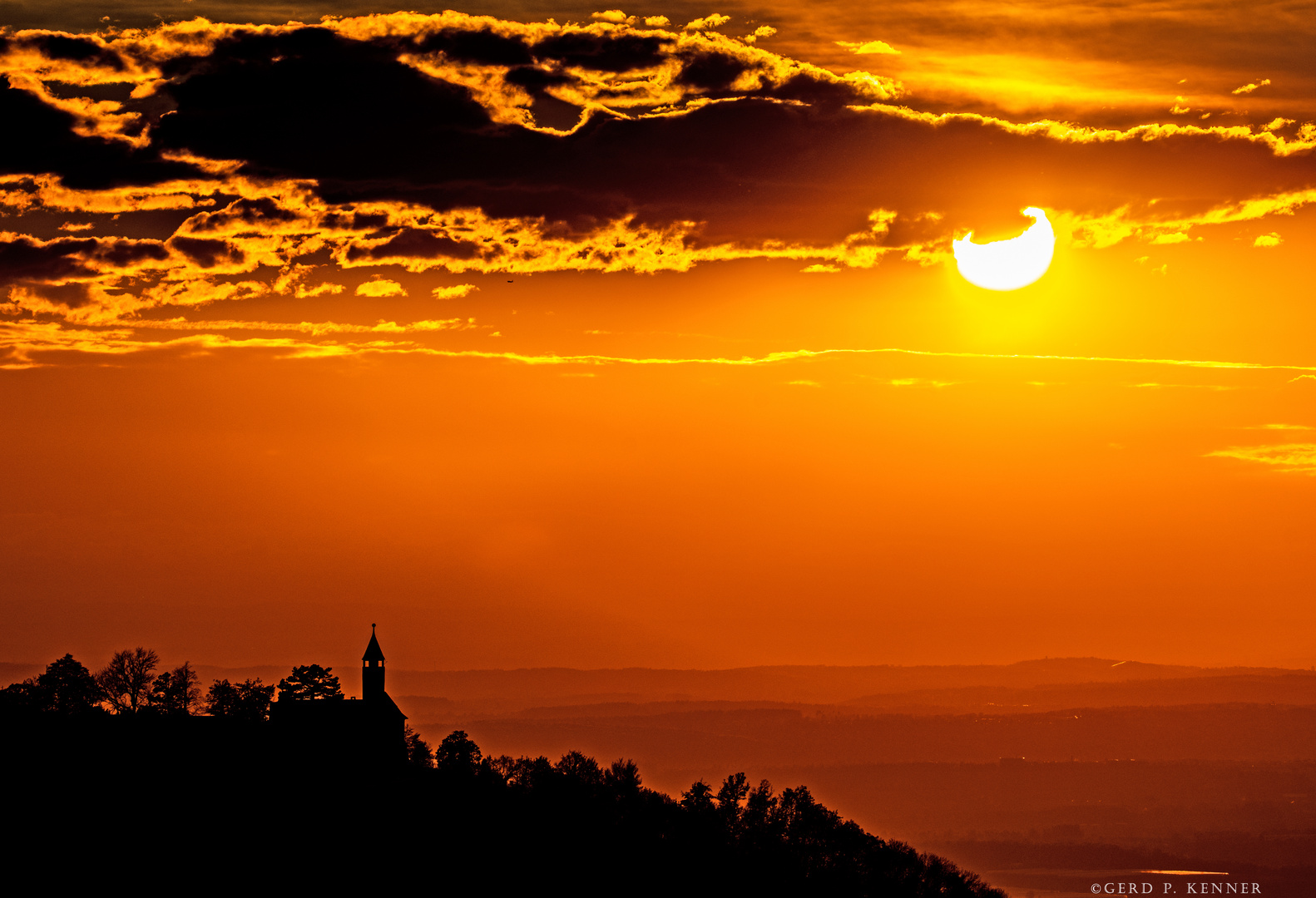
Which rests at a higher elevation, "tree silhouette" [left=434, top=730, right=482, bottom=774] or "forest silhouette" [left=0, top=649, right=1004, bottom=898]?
"tree silhouette" [left=434, top=730, right=482, bottom=774]

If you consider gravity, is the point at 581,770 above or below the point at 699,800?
above

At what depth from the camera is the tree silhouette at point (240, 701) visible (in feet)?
481

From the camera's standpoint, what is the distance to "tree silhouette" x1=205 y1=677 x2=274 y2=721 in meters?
147

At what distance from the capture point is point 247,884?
107688mm

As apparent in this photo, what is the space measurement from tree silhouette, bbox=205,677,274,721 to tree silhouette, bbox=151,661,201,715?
8.45ft

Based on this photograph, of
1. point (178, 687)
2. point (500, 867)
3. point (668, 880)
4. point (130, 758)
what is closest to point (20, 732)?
point (130, 758)

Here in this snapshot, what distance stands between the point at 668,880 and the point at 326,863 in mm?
29126

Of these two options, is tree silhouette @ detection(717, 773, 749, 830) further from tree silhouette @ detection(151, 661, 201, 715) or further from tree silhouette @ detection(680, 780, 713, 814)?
tree silhouette @ detection(151, 661, 201, 715)

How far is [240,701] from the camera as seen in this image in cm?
14950

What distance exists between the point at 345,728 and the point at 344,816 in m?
8.01

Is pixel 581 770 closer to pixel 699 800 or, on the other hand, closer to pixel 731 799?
pixel 699 800

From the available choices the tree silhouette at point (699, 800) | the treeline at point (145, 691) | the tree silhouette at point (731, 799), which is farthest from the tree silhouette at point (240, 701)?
the tree silhouette at point (731, 799)

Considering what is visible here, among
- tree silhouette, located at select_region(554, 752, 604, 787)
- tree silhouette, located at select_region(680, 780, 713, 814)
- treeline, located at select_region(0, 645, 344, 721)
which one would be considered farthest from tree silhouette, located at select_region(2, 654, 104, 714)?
tree silhouette, located at select_region(680, 780, 713, 814)

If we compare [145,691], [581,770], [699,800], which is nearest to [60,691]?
[145,691]
